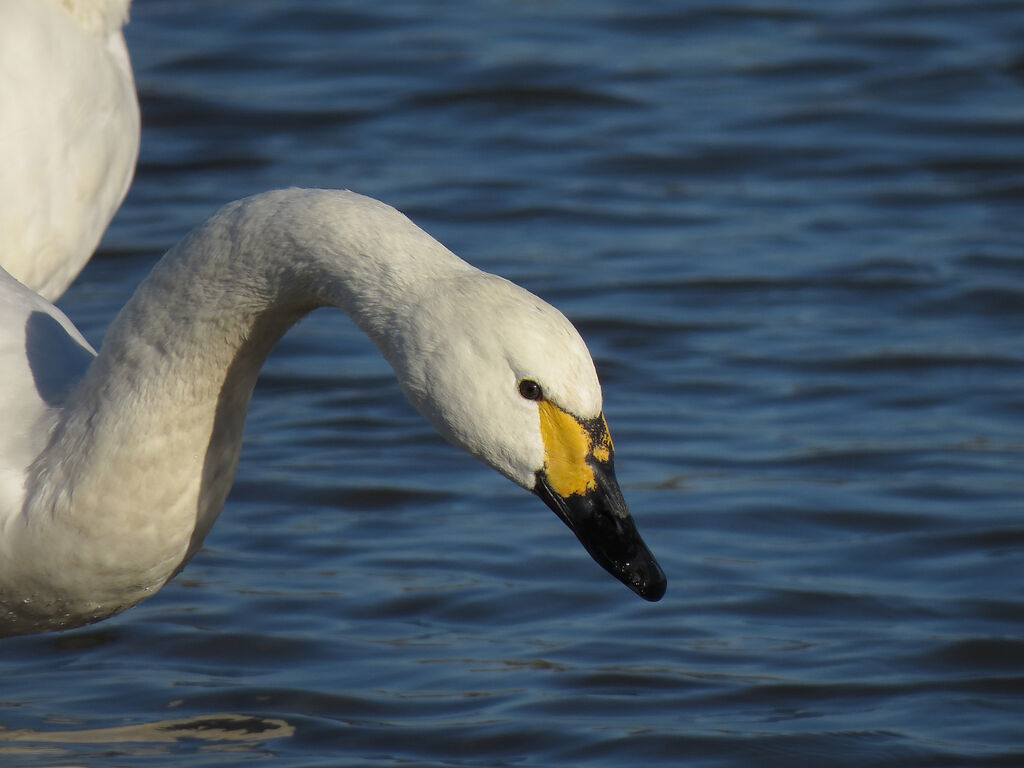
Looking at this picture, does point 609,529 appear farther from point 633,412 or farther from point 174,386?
point 633,412

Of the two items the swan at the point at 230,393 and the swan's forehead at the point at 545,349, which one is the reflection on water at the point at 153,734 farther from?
the swan's forehead at the point at 545,349

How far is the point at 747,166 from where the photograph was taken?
9.72 metres

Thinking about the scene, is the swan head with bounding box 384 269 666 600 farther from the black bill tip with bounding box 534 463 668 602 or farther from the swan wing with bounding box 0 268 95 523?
the swan wing with bounding box 0 268 95 523

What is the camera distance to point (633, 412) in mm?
7152

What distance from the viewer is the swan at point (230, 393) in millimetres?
3723

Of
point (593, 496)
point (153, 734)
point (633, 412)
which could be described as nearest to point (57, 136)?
point (153, 734)

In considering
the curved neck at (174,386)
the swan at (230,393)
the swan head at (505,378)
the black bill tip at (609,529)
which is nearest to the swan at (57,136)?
the swan at (230,393)

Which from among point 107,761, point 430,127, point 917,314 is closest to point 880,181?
point 917,314

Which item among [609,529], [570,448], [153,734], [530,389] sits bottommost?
[153,734]

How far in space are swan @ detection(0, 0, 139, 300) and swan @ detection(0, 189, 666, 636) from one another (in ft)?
4.38

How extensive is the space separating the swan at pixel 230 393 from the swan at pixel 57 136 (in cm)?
134

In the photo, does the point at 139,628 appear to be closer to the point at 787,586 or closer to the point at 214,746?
the point at 214,746

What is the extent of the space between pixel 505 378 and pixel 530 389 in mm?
53

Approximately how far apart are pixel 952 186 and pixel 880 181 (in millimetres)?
342
